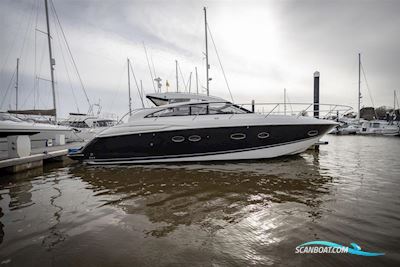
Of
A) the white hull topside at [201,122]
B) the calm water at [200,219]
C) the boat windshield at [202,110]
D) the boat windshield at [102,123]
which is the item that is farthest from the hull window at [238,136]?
the boat windshield at [102,123]

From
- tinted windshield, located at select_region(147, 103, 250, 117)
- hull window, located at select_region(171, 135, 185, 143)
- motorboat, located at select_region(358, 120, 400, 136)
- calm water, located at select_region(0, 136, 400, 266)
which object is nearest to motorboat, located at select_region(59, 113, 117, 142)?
tinted windshield, located at select_region(147, 103, 250, 117)

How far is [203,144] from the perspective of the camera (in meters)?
7.77

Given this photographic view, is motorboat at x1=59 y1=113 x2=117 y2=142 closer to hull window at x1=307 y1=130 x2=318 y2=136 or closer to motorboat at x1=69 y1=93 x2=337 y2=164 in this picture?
motorboat at x1=69 y1=93 x2=337 y2=164

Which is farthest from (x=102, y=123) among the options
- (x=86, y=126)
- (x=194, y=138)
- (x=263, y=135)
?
(x=263, y=135)

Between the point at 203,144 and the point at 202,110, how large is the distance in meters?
1.31

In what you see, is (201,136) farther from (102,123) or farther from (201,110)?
(102,123)

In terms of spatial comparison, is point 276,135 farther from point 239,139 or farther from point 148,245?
point 148,245

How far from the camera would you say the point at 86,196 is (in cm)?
443

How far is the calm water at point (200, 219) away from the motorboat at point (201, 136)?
2201 millimetres

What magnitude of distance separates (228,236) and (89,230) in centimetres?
191

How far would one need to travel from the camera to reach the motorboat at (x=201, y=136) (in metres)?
7.59


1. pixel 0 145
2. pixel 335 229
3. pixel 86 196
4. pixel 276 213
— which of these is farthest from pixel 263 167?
pixel 0 145

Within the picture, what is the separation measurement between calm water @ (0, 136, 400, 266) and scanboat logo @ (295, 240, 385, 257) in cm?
7

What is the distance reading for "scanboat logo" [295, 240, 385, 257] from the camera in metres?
2.23
